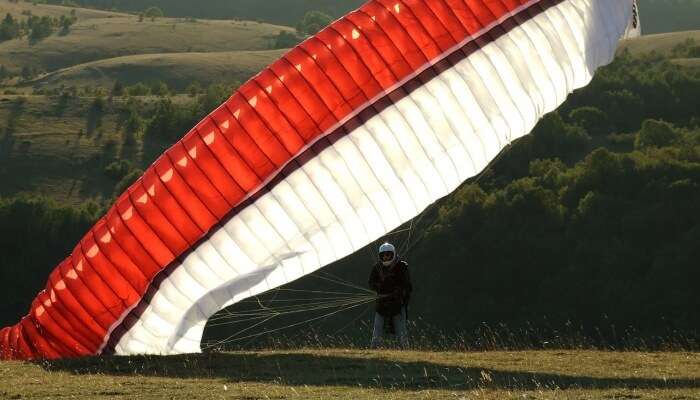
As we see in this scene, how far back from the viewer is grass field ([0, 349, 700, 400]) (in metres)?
11.9

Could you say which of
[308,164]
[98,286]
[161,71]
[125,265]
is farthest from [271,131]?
[161,71]

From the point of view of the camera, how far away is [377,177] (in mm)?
15281

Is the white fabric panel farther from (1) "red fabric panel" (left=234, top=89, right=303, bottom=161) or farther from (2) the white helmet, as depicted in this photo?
(2) the white helmet

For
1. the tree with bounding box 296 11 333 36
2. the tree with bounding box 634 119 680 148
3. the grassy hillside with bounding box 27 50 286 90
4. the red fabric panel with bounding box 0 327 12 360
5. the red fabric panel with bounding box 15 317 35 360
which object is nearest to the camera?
the red fabric panel with bounding box 15 317 35 360

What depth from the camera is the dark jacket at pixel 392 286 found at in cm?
1638

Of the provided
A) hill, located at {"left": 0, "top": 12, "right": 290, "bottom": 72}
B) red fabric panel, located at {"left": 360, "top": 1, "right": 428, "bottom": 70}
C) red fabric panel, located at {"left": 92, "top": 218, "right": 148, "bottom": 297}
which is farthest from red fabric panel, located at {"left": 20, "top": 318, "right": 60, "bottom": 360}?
hill, located at {"left": 0, "top": 12, "right": 290, "bottom": 72}

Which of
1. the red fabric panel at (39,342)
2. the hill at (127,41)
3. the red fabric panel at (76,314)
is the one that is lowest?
the hill at (127,41)

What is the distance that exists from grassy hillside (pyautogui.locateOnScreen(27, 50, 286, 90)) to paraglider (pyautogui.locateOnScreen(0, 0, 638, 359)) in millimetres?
84293

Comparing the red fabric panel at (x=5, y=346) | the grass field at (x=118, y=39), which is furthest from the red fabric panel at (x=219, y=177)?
the grass field at (x=118, y=39)

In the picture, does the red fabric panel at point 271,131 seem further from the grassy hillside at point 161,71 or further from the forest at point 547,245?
the grassy hillside at point 161,71

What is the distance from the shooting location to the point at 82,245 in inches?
609

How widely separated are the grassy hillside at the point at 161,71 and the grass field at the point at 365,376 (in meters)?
85.3

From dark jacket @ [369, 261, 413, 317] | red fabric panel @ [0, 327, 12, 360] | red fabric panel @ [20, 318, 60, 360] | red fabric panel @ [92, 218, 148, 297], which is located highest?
red fabric panel @ [92, 218, 148, 297]

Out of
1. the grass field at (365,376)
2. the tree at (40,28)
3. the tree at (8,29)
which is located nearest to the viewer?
the grass field at (365,376)
